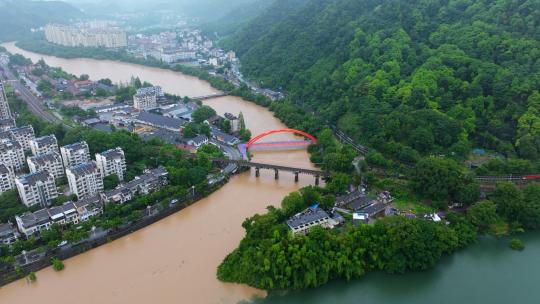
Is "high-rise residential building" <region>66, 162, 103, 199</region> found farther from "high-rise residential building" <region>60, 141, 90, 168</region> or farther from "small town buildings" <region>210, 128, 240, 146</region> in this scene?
"small town buildings" <region>210, 128, 240, 146</region>

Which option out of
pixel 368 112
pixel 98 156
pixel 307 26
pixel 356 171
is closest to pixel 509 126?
pixel 368 112

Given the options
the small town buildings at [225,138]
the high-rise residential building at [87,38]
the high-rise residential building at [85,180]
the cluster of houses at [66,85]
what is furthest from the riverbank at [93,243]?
the high-rise residential building at [87,38]

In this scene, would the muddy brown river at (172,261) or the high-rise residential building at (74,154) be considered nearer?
the muddy brown river at (172,261)

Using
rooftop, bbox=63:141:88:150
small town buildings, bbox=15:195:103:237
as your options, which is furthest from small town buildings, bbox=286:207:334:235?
rooftop, bbox=63:141:88:150

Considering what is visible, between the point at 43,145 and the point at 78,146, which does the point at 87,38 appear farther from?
the point at 78,146

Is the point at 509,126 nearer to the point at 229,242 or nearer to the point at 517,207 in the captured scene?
the point at 517,207

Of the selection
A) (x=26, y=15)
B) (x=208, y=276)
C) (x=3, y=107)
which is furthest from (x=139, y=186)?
(x=26, y=15)

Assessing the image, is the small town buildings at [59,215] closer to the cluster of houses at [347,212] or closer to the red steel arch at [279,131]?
the cluster of houses at [347,212]
